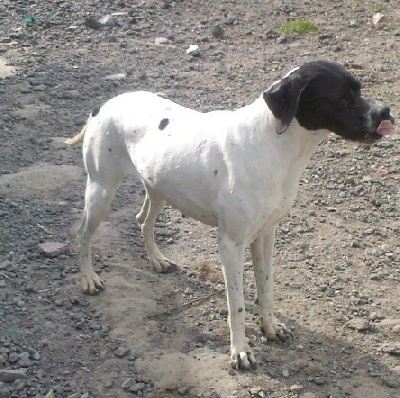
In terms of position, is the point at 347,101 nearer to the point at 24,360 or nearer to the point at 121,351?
the point at 121,351

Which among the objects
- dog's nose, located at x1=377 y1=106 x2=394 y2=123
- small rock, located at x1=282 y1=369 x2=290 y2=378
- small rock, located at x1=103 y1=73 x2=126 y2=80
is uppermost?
dog's nose, located at x1=377 y1=106 x2=394 y2=123

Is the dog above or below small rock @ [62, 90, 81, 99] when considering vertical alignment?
above

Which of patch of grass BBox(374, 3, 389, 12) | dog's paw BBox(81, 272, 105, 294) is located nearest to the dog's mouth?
dog's paw BBox(81, 272, 105, 294)

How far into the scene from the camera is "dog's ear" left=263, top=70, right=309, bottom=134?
443cm

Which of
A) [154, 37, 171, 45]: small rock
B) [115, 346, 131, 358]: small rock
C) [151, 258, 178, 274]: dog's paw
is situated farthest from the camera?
[154, 37, 171, 45]: small rock

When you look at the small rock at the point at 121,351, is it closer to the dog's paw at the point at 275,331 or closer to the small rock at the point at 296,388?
Result: the dog's paw at the point at 275,331

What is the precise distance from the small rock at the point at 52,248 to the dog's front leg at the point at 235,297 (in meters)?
1.71

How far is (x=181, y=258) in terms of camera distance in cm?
624

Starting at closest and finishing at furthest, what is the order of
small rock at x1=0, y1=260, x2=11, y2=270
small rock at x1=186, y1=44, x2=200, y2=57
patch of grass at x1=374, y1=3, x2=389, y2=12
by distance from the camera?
small rock at x1=0, y1=260, x2=11, y2=270, small rock at x1=186, y1=44, x2=200, y2=57, patch of grass at x1=374, y1=3, x2=389, y2=12

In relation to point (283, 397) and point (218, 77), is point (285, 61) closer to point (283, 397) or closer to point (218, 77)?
point (218, 77)

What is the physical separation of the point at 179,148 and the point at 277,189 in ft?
2.26

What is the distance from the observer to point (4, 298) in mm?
5547

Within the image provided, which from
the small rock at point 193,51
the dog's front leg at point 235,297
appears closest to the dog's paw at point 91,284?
the dog's front leg at point 235,297

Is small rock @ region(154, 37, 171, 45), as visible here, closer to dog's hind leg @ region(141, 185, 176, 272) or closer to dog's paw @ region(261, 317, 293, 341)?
dog's hind leg @ region(141, 185, 176, 272)
